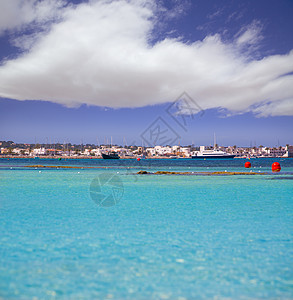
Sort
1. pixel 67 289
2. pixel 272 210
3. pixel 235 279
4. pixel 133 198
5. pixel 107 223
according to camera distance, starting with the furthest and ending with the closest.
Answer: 1. pixel 133 198
2. pixel 272 210
3. pixel 107 223
4. pixel 235 279
5. pixel 67 289

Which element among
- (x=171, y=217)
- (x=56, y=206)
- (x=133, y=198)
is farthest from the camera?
(x=133, y=198)

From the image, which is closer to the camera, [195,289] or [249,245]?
[195,289]

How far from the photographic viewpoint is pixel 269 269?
27.9 feet

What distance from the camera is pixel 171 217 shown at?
15766 mm

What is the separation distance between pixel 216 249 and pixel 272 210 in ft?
30.0

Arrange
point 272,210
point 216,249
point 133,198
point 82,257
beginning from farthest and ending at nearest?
point 133,198, point 272,210, point 216,249, point 82,257

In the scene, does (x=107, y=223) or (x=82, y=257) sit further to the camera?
(x=107, y=223)

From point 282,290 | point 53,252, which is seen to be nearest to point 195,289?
point 282,290

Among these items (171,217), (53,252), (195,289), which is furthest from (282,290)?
(171,217)

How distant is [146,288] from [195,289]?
122 cm

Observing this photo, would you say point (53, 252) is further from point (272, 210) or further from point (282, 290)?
point (272, 210)

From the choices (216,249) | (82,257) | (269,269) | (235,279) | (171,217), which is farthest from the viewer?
(171,217)

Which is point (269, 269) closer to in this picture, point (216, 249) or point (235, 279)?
point (235, 279)

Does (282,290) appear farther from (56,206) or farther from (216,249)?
(56,206)
